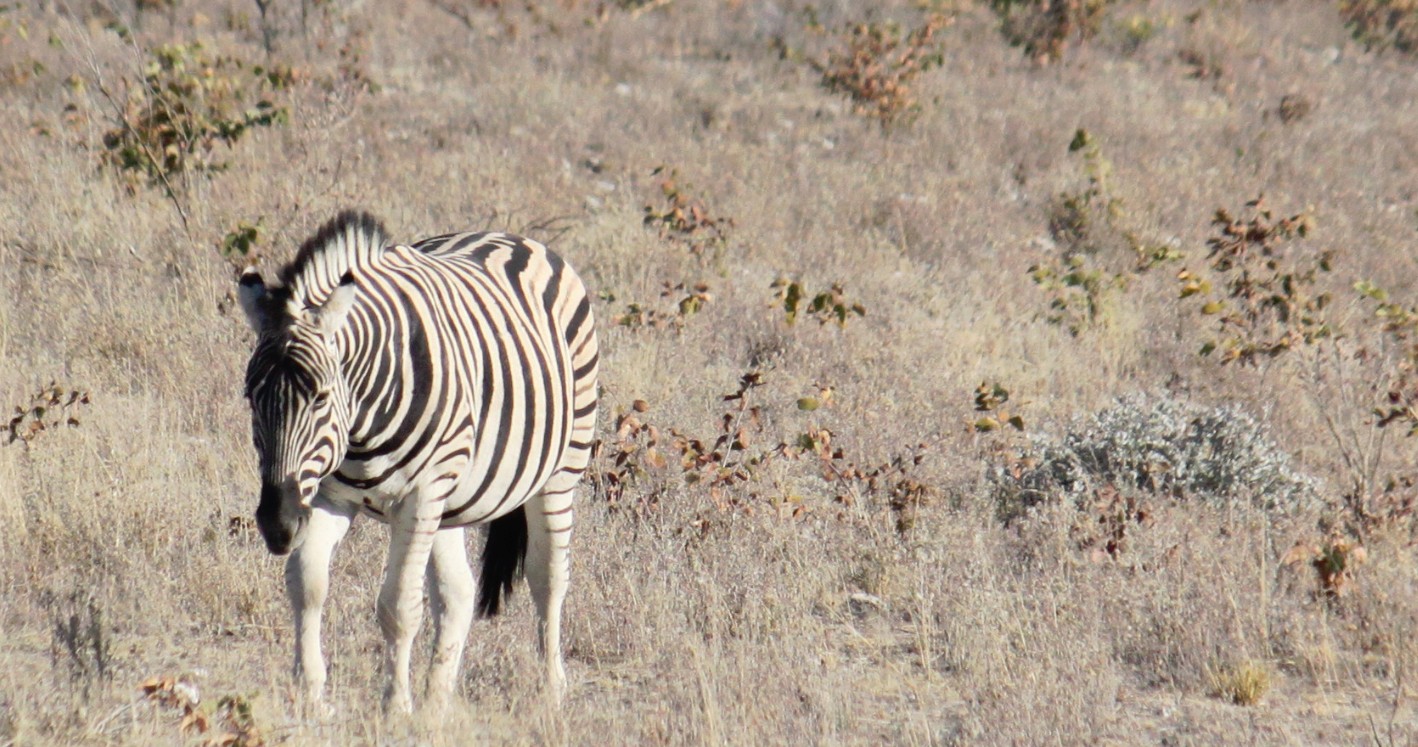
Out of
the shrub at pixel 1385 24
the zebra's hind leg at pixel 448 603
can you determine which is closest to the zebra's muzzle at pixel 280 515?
the zebra's hind leg at pixel 448 603

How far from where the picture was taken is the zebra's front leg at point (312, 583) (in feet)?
11.9

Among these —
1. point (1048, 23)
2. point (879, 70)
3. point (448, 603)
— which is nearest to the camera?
point (448, 603)

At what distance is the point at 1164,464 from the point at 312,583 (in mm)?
3809

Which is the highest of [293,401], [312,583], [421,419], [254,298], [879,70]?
[879,70]

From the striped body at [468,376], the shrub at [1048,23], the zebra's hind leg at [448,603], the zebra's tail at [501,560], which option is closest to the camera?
the striped body at [468,376]

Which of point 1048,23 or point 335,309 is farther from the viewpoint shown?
point 1048,23

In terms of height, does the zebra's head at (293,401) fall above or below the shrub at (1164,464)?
above

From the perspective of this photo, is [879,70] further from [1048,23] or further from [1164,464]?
[1164,464]

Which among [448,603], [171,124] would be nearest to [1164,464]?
[448,603]

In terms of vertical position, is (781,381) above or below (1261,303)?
below

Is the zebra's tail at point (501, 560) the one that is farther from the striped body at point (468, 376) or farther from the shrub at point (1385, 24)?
the shrub at point (1385, 24)

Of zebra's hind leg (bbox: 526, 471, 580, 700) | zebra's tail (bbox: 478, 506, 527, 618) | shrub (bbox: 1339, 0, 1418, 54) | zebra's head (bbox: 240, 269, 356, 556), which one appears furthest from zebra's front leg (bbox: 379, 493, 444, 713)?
shrub (bbox: 1339, 0, 1418, 54)

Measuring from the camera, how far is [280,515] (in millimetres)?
3029

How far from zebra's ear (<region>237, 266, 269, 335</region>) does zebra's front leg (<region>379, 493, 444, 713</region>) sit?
64 centimetres
